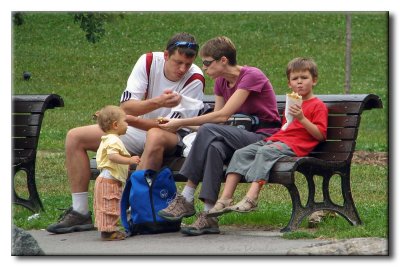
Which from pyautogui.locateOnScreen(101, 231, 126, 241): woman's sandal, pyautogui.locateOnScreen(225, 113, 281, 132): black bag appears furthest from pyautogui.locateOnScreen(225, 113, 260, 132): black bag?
pyautogui.locateOnScreen(101, 231, 126, 241): woman's sandal

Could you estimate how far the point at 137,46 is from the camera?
1895 cm

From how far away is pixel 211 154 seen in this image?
7949 mm

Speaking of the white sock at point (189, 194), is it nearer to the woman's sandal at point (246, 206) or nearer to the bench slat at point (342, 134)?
the woman's sandal at point (246, 206)

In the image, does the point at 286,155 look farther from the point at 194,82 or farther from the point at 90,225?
the point at 90,225

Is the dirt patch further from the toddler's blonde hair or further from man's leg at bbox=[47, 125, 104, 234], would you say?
the toddler's blonde hair

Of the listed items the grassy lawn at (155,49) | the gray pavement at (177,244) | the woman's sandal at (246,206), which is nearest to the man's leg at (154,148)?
the gray pavement at (177,244)

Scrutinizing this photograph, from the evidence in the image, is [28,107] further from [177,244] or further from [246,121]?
[177,244]

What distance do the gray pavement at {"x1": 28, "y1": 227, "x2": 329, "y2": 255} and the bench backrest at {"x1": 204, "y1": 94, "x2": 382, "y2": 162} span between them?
0.70m

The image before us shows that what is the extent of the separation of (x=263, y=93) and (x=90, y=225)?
159 cm

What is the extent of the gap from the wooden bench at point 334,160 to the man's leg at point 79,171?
0.58 metres

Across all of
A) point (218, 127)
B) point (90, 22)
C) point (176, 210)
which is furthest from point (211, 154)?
point (90, 22)

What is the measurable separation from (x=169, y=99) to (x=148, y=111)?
0.23 metres

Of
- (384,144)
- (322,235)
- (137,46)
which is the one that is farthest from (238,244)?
(137,46)

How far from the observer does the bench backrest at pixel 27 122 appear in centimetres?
949
